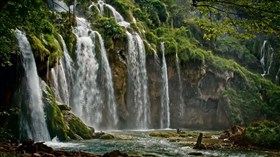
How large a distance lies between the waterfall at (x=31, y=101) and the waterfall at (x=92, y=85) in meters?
8.81

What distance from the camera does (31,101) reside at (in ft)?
61.2

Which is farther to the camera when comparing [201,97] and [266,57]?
[266,57]

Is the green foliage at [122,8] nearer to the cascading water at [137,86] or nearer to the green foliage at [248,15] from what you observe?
the cascading water at [137,86]

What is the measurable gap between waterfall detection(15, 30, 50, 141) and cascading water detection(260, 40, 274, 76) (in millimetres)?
35801

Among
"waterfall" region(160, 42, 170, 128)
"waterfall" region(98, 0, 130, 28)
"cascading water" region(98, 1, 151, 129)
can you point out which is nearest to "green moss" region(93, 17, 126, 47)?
"cascading water" region(98, 1, 151, 129)

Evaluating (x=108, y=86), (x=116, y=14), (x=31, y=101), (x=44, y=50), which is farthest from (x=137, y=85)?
(x=31, y=101)

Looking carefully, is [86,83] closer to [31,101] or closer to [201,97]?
[31,101]

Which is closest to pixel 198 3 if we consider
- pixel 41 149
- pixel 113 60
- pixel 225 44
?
pixel 41 149

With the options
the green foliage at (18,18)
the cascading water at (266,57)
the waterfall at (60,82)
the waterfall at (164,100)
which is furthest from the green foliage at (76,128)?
the cascading water at (266,57)

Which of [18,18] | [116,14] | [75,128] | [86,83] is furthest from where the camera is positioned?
[116,14]

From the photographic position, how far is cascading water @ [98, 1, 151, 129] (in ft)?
106

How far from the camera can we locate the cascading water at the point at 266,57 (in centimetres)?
4856

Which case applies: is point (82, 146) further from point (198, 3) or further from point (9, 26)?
point (198, 3)

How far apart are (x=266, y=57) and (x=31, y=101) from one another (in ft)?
124
